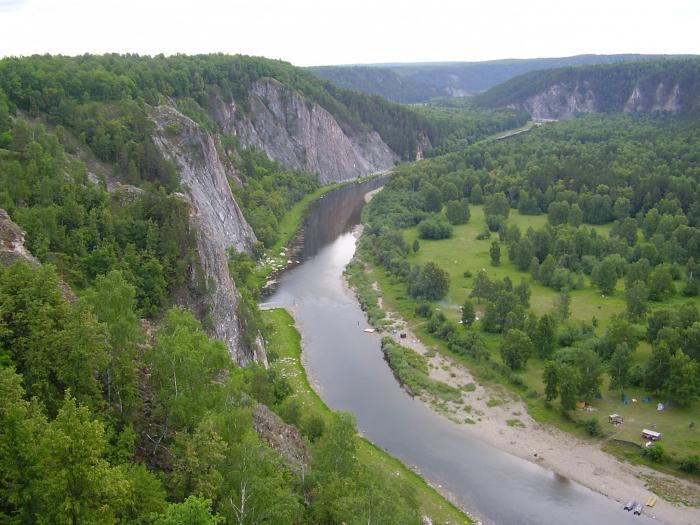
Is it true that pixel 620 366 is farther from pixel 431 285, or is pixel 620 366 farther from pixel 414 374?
pixel 431 285

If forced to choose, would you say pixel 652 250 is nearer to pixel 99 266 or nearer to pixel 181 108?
pixel 99 266

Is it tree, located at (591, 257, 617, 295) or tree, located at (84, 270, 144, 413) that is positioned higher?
tree, located at (84, 270, 144, 413)

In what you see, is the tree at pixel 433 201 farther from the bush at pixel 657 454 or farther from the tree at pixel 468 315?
the bush at pixel 657 454

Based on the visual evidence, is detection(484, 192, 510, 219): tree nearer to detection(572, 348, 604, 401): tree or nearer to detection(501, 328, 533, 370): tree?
detection(501, 328, 533, 370): tree

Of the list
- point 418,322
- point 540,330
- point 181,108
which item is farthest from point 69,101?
point 540,330

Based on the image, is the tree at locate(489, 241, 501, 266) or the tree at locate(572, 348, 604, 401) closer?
the tree at locate(572, 348, 604, 401)

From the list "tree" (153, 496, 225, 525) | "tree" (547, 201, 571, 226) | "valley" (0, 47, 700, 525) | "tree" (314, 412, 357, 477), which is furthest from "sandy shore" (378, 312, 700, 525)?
"tree" (547, 201, 571, 226)
